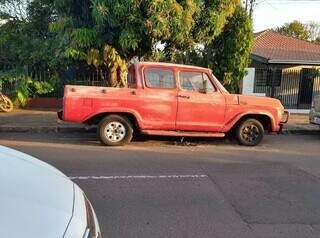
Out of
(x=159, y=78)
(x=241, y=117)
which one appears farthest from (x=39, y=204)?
(x=241, y=117)

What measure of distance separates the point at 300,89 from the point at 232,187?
1586cm

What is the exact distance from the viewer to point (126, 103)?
10.0 m

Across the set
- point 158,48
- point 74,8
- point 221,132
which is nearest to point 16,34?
point 74,8

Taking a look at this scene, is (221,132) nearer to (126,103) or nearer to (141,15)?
(126,103)

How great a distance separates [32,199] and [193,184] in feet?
14.8

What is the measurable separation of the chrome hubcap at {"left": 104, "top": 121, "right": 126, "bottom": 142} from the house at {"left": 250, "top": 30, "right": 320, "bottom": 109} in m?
10.3

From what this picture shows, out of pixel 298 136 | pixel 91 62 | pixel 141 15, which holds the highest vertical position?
pixel 141 15

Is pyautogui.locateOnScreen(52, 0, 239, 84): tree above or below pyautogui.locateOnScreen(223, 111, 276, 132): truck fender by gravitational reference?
above

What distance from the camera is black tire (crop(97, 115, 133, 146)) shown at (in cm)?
1002

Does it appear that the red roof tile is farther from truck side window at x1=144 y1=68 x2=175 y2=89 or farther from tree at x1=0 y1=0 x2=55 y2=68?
truck side window at x1=144 y1=68 x2=175 y2=89

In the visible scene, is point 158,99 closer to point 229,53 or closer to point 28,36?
point 229,53

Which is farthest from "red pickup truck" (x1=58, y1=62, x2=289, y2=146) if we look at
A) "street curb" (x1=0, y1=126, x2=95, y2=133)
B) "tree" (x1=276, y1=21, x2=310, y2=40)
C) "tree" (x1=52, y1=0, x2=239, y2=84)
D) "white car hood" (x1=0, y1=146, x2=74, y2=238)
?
"tree" (x1=276, y1=21, x2=310, y2=40)

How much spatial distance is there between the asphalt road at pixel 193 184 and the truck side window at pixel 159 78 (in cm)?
132

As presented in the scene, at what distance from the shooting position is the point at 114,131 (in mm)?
10078
